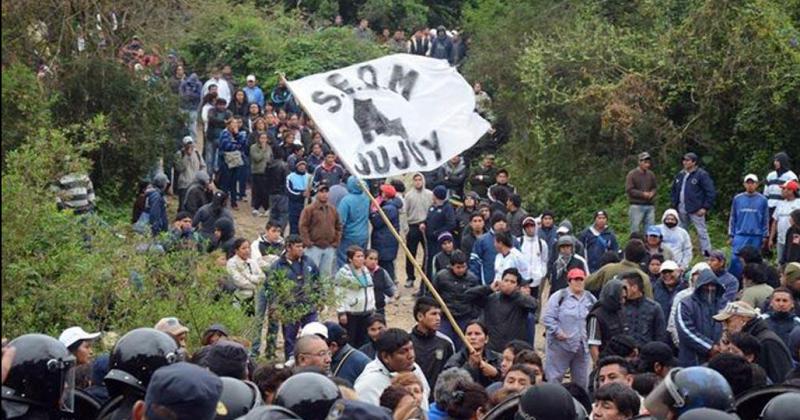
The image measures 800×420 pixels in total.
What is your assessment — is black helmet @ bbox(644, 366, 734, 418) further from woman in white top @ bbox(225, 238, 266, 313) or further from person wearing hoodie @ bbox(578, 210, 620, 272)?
person wearing hoodie @ bbox(578, 210, 620, 272)

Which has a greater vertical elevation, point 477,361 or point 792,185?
point 477,361

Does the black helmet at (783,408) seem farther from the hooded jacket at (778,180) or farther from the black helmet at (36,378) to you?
the hooded jacket at (778,180)

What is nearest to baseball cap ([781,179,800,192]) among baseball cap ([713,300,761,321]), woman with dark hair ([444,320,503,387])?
baseball cap ([713,300,761,321])

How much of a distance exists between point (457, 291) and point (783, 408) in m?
8.66

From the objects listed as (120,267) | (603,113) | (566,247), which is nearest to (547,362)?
(566,247)

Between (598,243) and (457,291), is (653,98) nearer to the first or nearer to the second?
(598,243)

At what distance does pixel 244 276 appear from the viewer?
671 inches

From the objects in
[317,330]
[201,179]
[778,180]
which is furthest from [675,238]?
[317,330]

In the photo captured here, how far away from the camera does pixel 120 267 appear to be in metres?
14.3

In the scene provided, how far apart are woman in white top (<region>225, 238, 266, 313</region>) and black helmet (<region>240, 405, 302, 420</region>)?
10.4 m

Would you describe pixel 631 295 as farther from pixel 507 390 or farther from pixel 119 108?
pixel 119 108

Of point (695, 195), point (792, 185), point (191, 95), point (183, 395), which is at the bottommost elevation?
point (191, 95)

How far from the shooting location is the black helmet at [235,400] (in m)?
7.09

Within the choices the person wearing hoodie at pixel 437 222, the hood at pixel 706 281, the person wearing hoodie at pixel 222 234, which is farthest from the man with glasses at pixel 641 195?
the hood at pixel 706 281
